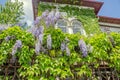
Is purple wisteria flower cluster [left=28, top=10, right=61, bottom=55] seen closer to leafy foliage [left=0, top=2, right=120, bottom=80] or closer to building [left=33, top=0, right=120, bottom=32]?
leafy foliage [left=0, top=2, right=120, bottom=80]

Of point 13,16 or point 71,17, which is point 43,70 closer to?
point 71,17

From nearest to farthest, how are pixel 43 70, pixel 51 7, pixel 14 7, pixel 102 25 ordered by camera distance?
1. pixel 43 70
2. pixel 51 7
3. pixel 102 25
4. pixel 14 7

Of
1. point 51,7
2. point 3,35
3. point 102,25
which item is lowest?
point 102,25

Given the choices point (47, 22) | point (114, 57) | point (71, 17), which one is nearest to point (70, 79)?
point (114, 57)

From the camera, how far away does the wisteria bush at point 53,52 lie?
5375 millimetres

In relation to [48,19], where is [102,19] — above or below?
below

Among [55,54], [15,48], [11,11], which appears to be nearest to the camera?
[15,48]

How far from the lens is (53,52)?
5.69 m

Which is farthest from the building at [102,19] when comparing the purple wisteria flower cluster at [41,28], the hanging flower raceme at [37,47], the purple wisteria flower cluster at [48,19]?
the hanging flower raceme at [37,47]

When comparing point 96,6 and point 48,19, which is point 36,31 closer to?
point 48,19

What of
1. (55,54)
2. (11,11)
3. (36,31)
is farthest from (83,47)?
(11,11)

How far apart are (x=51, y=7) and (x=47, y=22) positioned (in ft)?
20.5

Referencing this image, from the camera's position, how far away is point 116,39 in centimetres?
630

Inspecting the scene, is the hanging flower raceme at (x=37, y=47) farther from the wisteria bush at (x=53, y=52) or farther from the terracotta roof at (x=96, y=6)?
the terracotta roof at (x=96, y=6)
